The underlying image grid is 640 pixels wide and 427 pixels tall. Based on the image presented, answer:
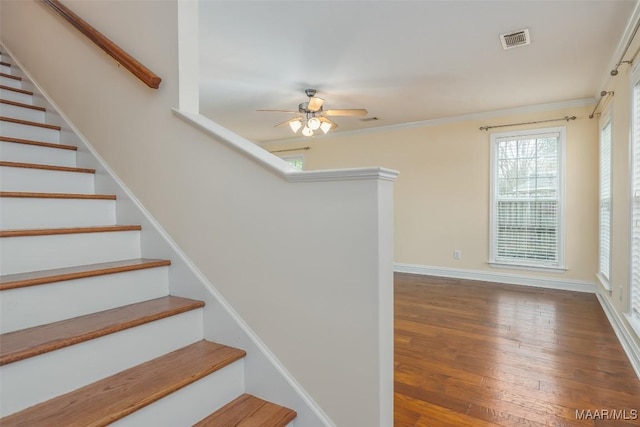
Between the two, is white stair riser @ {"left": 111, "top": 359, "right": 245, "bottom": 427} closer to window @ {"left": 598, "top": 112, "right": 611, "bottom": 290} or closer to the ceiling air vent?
the ceiling air vent

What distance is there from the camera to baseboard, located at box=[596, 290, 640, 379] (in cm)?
226

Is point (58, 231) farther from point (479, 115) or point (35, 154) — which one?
point (479, 115)

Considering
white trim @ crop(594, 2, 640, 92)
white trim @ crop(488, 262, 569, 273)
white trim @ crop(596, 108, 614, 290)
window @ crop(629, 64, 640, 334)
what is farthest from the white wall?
white trim @ crop(488, 262, 569, 273)

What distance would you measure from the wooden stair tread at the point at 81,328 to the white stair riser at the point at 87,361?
0.08 ft

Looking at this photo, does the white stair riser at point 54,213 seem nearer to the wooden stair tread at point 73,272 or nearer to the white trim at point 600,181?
the wooden stair tread at point 73,272

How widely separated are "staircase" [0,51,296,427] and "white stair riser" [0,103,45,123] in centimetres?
53

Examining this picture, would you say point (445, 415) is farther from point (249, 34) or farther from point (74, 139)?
point (249, 34)

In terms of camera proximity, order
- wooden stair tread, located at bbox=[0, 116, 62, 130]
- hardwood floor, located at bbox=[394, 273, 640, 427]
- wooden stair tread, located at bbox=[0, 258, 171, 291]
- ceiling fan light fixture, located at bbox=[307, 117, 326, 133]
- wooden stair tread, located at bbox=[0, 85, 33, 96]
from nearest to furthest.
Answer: wooden stair tread, located at bbox=[0, 258, 171, 291], hardwood floor, located at bbox=[394, 273, 640, 427], wooden stair tread, located at bbox=[0, 116, 62, 130], wooden stair tread, located at bbox=[0, 85, 33, 96], ceiling fan light fixture, located at bbox=[307, 117, 326, 133]

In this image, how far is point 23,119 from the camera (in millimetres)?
2219

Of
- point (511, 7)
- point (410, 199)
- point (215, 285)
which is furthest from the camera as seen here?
point (410, 199)

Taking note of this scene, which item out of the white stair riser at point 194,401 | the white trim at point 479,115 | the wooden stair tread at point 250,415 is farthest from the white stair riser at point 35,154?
the white trim at point 479,115

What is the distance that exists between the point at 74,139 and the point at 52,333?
1452 mm

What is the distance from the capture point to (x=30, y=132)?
6.78ft

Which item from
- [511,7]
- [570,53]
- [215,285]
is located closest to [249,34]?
[511,7]
